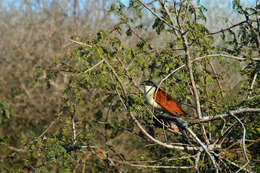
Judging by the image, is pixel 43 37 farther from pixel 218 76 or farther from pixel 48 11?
pixel 218 76

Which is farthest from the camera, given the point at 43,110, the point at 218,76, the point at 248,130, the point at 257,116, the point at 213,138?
the point at 43,110

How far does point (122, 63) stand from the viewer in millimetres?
2818

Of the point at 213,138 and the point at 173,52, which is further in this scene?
the point at 213,138

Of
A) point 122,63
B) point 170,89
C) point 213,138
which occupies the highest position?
point 122,63

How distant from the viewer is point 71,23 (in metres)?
9.48

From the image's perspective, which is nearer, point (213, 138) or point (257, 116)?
point (257, 116)

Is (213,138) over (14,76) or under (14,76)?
under

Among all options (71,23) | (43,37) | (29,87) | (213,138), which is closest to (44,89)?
(29,87)

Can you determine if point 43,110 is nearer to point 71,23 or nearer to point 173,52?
point 71,23

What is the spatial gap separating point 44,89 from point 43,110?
2.15 feet

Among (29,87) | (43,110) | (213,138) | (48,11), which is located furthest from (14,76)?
(213,138)

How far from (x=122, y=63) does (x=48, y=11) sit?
25.3ft

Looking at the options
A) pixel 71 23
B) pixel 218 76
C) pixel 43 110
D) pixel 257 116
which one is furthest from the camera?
pixel 43 110

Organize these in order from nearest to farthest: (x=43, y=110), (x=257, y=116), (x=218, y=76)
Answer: (x=257, y=116)
(x=218, y=76)
(x=43, y=110)
